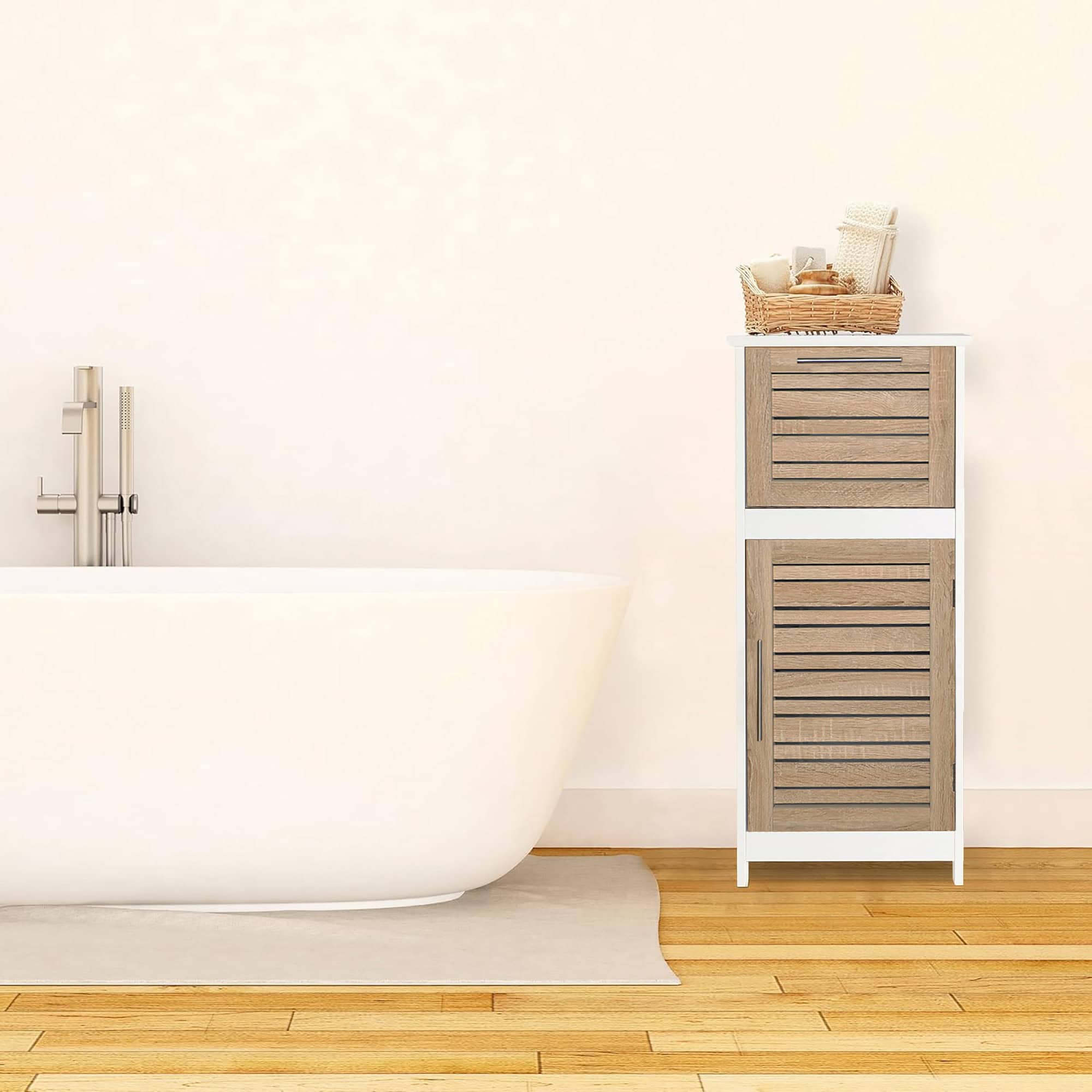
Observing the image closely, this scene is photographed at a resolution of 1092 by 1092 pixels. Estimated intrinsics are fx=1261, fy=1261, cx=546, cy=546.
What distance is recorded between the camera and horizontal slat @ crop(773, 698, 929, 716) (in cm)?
267

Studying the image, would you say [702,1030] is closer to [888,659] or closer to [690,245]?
[888,659]

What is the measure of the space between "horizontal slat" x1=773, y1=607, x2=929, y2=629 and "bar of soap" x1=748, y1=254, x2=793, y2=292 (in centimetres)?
70

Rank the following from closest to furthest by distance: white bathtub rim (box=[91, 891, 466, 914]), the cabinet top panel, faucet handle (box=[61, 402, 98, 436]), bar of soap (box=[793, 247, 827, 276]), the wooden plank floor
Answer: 1. the wooden plank floor
2. white bathtub rim (box=[91, 891, 466, 914])
3. the cabinet top panel
4. bar of soap (box=[793, 247, 827, 276])
5. faucet handle (box=[61, 402, 98, 436])

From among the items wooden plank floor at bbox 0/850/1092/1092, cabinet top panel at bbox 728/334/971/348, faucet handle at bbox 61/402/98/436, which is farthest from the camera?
faucet handle at bbox 61/402/98/436

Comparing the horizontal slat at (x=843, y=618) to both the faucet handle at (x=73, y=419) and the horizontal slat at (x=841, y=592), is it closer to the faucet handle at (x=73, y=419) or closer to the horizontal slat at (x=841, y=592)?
the horizontal slat at (x=841, y=592)

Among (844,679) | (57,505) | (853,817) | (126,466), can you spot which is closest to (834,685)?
(844,679)

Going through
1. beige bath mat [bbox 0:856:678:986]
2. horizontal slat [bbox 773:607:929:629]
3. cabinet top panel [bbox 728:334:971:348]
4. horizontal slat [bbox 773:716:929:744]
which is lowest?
beige bath mat [bbox 0:856:678:986]

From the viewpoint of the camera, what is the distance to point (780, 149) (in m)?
3.05

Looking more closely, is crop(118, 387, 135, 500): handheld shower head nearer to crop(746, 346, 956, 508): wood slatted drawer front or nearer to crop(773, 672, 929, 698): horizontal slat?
crop(746, 346, 956, 508): wood slatted drawer front

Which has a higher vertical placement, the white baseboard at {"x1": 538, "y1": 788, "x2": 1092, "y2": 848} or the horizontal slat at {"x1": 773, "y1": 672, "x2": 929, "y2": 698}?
the horizontal slat at {"x1": 773, "y1": 672, "x2": 929, "y2": 698}

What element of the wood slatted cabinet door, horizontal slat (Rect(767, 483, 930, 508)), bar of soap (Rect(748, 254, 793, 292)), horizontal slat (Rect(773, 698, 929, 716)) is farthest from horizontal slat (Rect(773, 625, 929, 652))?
bar of soap (Rect(748, 254, 793, 292))

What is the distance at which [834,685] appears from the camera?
8.75ft

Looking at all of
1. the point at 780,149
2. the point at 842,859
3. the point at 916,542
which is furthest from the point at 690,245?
the point at 842,859

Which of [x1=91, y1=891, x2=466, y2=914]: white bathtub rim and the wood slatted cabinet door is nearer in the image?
[x1=91, y1=891, x2=466, y2=914]: white bathtub rim
